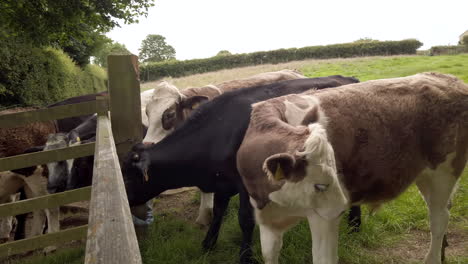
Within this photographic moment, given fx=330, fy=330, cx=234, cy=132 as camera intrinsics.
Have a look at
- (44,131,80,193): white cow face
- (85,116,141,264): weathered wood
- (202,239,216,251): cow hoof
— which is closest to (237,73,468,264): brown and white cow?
(202,239,216,251): cow hoof

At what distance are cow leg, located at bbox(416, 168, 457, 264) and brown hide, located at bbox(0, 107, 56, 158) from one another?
5007 mm

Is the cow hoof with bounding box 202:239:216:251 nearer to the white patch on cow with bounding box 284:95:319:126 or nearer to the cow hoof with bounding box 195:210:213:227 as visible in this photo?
the cow hoof with bounding box 195:210:213:227

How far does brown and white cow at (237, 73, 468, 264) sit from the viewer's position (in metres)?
2.41

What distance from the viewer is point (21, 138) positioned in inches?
184

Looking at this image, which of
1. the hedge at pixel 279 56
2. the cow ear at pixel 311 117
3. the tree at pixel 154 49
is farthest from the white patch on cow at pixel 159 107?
the tree at pixel 154 49

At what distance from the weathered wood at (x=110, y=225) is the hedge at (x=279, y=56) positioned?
96.9ft

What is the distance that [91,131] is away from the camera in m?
4.41

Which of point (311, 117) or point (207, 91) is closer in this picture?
point (311, 117)

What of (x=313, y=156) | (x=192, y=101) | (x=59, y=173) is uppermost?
(x=192, y=101)

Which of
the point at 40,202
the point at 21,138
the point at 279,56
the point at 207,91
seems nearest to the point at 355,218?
the point at 207,91

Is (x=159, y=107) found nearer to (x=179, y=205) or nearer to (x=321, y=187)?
(x=179, y=205)

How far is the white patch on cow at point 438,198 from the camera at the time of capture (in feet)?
10.5

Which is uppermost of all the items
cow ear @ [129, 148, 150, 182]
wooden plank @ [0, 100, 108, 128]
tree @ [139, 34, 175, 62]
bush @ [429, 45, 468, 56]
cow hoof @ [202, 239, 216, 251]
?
tree @ [139, 34, 175, 62]

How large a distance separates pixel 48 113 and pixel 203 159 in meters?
1.54
